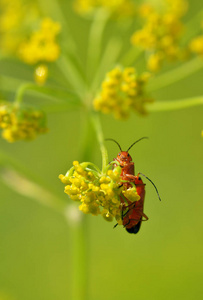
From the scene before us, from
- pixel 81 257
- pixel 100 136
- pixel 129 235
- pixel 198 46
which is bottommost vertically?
pixel 129 235

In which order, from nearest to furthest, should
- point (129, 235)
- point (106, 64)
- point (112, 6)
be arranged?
point (106, 64) < point (112, 6) < point (129, 235)

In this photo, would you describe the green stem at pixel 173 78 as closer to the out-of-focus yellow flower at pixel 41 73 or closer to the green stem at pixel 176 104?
the green stem at pixel 176 104

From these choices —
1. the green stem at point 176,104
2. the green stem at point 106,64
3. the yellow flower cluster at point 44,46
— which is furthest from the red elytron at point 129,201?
the yellow flower cluster at point 44,46

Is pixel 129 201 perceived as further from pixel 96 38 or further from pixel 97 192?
pixel 96 38

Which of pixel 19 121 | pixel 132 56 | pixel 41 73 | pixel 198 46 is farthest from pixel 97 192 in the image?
pixel 132 56

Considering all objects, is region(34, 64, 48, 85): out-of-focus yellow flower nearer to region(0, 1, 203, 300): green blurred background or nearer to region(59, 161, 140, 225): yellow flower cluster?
region(59, 161, 140, 225): yellow flower cluster

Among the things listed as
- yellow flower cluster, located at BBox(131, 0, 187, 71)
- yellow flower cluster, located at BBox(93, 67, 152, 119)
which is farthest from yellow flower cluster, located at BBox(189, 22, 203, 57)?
yellow flower cluster, located at BBox(93, 67, 152, 119)
